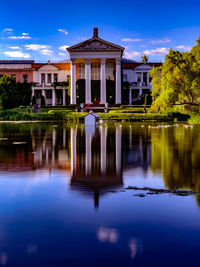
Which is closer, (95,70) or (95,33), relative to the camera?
(95,33)

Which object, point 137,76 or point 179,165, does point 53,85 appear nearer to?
point 137,76

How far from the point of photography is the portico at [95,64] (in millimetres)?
74438

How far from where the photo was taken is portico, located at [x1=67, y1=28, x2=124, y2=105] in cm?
7444

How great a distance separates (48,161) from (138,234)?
8093mm

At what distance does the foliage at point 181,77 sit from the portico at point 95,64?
1504 inches

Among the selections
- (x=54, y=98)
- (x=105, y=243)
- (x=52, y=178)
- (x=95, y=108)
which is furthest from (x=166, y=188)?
(x=54, y=98)

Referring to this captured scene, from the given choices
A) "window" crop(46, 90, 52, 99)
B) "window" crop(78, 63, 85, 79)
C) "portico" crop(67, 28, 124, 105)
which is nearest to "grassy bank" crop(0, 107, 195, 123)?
"portico" crop(67, 28, 124, 105)

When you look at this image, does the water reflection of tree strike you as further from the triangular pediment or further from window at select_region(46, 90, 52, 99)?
window at select_region(46, 90, 52, 99)

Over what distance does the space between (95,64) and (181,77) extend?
4680 centimetres

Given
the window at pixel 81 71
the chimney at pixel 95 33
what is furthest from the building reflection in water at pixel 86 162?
the window at pixel 81 71

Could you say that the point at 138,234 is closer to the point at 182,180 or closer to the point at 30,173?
the point at 182,180

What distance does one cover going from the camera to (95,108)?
67.6 m

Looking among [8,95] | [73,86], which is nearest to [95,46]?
[73,86]

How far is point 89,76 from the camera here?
7719 centimetres
